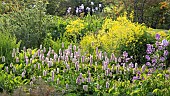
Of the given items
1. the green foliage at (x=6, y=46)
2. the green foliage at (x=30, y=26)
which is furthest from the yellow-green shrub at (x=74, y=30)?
the green foliage at (x=6, y=46)

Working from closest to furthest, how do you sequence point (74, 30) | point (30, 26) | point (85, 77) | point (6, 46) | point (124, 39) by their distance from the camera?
1. point (85, 77)
2. point (6, 46)
3. point (124, 39)
4. point (30, 26)
5. point (74, 30)

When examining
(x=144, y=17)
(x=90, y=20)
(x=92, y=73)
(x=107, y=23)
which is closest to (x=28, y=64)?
(x=92, y=73)

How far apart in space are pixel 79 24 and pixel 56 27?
702 mm

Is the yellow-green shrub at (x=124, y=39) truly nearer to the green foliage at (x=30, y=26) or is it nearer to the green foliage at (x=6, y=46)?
the green foliage at (x=30, y=26)

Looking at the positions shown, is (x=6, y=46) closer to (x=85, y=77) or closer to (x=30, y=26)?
(x=30, y=26)

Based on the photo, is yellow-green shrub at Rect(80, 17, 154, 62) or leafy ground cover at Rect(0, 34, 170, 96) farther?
yellow-green shrub at Rect(80, 17, 154, 62)

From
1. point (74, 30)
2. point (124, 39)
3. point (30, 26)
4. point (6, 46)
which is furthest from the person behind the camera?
point (74, 30)

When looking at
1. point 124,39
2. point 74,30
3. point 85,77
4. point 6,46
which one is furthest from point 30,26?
point 85,77

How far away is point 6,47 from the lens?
7.02 meters

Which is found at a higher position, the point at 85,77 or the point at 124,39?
the point at 124,39

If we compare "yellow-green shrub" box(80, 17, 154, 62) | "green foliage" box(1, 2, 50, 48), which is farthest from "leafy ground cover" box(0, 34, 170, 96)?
"green foliage" box(1, 2, 50, 48)

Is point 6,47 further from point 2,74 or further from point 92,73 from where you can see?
point 92,73

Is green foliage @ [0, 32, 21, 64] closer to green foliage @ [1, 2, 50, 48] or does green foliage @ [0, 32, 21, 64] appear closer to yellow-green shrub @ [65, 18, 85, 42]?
green foliage @ [1, 2, 50, 48]

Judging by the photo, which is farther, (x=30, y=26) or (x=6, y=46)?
(x=30, y=26)
